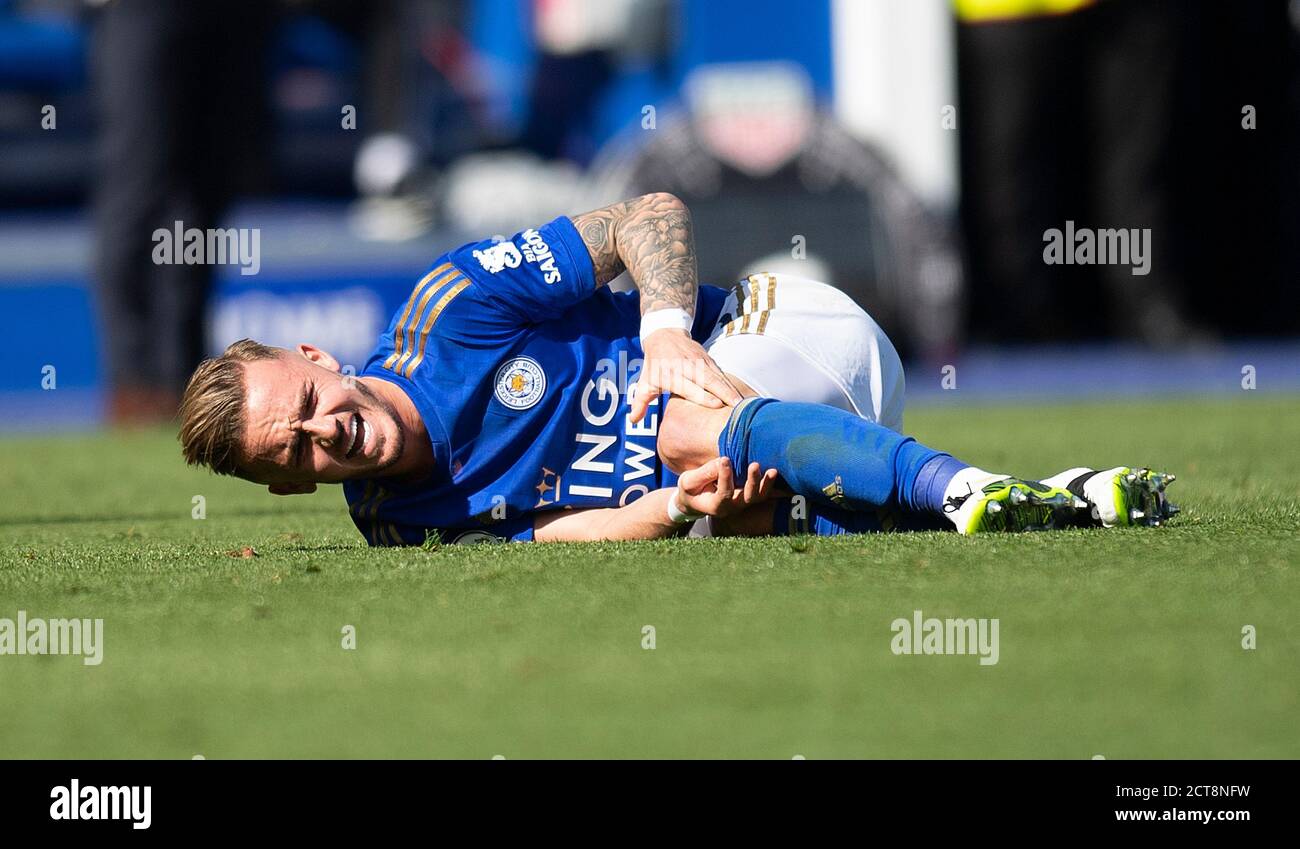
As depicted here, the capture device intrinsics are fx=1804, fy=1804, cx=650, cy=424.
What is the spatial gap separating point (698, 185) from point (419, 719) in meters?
9.78

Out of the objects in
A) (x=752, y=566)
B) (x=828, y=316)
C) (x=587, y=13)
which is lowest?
(x=752, y=566)

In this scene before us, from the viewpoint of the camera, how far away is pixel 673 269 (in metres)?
3.70

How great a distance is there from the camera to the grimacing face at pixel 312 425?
3404 millimetres

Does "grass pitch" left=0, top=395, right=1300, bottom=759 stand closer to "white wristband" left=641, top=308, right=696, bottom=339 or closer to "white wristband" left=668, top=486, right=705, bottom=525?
"white wristband" left=668, top=486, right=705, bottom=525

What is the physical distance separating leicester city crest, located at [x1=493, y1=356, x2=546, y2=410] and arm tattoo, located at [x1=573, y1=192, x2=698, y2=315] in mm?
262

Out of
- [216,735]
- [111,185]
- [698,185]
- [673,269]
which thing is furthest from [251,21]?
[216,735]

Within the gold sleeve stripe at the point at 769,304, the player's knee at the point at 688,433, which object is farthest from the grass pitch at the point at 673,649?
the gold sleeve stripe at the point at 769,304

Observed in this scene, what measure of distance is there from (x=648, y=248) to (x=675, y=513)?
598 mm

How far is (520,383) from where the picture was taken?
3.57m

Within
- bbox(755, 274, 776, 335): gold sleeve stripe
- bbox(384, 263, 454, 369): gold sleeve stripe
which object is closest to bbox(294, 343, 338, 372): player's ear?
bbox(384, 263, 454, 369): gold sleeve stripe

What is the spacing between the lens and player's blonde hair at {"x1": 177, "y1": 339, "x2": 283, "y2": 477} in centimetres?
345

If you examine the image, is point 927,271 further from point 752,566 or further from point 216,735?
point 216,735

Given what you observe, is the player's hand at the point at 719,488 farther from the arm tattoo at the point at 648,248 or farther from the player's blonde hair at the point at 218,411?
the player's blonde hair at the point at 218,411

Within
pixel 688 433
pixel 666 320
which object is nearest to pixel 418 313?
pixel 666 320
